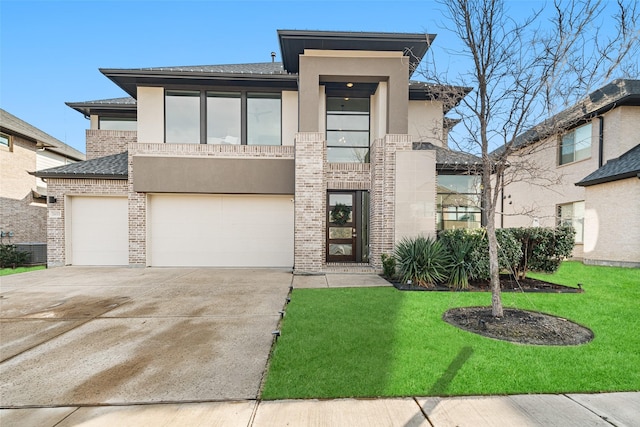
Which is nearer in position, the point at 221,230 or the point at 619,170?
the point at 619,170

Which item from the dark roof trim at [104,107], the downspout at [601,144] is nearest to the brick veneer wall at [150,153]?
the dark roof trim at [104,107]

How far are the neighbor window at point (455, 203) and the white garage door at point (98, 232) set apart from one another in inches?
465

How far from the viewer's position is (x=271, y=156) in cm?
1059

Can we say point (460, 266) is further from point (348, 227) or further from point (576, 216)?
point (576, 216)

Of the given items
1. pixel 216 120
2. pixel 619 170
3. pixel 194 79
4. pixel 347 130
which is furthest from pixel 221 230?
pixel 619 170

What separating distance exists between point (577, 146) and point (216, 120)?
621 inches

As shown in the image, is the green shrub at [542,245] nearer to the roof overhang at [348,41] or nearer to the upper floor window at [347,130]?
the upper floor window at [347,130]

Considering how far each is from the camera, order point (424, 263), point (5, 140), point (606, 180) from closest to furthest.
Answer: point (424, 263) < point (606, 180) < point (5, 140)

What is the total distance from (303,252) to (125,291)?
15.8 feet

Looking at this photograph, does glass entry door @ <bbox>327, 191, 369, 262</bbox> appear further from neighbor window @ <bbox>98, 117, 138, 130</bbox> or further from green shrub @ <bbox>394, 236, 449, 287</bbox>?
neighbor window @ <bbox>98, 117, 138, 130</bbox>

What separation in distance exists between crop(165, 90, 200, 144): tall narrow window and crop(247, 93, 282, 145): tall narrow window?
192 cm

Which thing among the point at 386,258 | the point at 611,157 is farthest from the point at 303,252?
the point at 611,157

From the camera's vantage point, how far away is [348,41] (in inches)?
361

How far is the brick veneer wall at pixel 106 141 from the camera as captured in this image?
12695 mm
